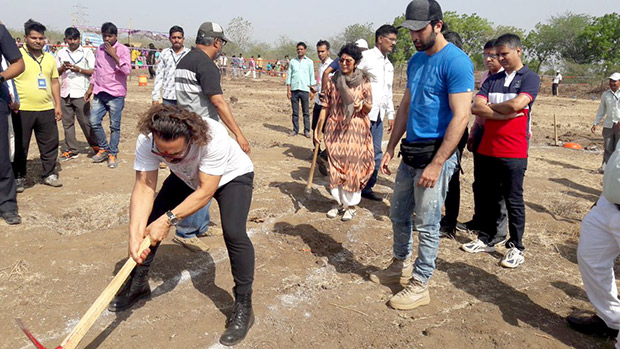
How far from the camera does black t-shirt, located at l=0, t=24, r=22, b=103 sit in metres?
4.22

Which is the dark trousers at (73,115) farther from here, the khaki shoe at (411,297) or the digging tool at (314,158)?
the khaki shoe at (411,297)

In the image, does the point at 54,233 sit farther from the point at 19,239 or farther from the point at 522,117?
the point at 522,117

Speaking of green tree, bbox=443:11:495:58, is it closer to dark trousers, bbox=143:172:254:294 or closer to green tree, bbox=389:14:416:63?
green tree, bbox=389:14:416:63

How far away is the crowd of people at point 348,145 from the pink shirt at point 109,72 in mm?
17

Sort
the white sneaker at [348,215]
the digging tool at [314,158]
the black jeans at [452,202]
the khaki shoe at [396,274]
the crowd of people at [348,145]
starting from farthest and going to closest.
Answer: the digging tool at [314,158]
the white sneaker at [348,215]
the black jeans at [452,202]
the khaki shoe at [396,274]
the crowd of people at [348,145]

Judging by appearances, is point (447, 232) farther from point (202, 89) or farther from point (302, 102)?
point (302, 102)

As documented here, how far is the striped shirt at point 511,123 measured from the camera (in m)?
3.82

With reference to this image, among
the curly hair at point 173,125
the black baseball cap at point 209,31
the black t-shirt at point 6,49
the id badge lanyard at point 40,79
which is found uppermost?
the black baseball cap at point 209,31

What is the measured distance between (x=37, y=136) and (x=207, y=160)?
3.94 metres

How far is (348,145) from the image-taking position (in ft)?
15.9

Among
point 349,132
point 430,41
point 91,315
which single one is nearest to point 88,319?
point 91,315

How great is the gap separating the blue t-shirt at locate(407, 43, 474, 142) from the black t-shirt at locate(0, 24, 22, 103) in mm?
3753

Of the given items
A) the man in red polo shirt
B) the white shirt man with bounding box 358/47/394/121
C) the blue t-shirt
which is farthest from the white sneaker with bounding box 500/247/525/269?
the white shirt man with bounding box 358/47/394/121

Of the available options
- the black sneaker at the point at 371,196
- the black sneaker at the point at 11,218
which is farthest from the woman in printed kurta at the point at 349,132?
the black sneaker at the point at 11,218
